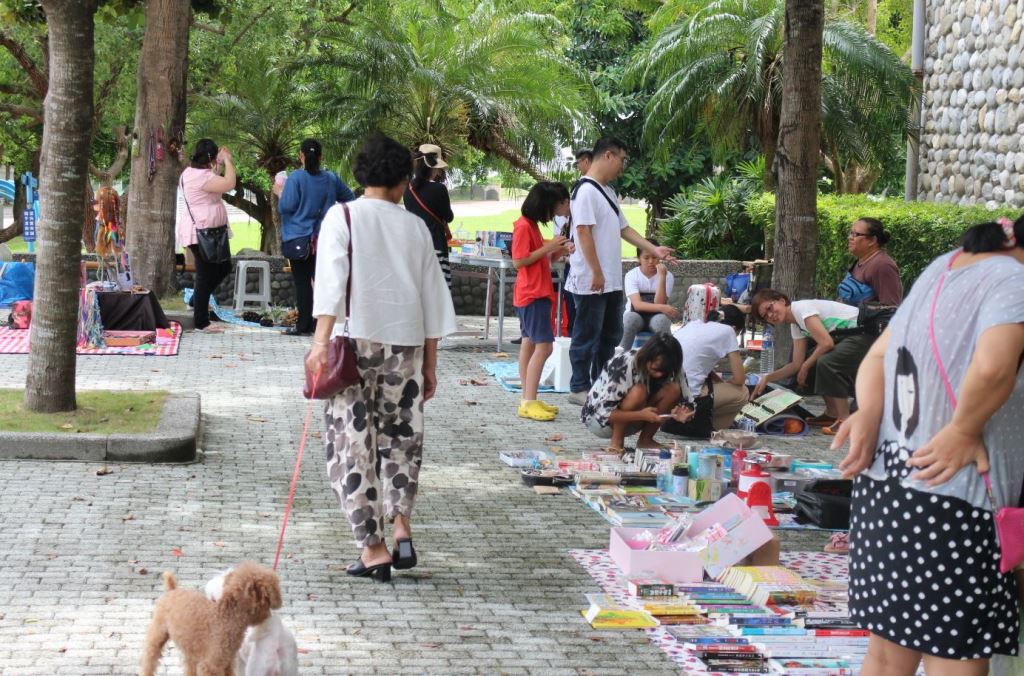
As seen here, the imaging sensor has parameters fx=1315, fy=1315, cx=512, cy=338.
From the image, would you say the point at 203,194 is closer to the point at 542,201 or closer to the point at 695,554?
the point at 542,201

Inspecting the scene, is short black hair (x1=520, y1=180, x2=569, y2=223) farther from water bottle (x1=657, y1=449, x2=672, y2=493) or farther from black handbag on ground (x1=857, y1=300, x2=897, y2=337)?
water bottle (x1=657, y1=449, x2=672, y2=493)

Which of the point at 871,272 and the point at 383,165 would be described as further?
the point at 871,272

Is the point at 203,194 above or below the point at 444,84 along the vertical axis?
below

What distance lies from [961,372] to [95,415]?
20.5ft

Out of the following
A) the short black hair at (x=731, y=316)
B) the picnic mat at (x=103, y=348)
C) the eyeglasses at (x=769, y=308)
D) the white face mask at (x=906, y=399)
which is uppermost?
the eyeglasses at (x=769, y=308)

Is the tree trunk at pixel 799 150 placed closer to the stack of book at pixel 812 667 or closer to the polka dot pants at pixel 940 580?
the stack of book at pixel 812 667

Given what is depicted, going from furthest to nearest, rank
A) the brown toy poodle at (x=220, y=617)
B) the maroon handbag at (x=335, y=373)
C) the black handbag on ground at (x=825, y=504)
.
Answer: the black handbag on ground at (x=825, y=504) → the maroon handbag at (x=335, y=373) → the brown toy poodle at (x=220, y=617)

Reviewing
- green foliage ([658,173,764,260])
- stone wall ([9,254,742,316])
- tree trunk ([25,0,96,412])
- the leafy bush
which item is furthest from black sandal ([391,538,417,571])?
green foliage ([658,173,764,260])

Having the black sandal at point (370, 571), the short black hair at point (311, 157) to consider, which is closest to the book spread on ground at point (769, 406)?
the black sandal at point (370, 571)

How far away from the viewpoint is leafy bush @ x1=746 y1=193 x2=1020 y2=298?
41.8ft

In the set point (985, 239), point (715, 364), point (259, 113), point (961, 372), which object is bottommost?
point (715, 364)

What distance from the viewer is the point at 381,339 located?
5.54m

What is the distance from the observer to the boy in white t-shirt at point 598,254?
945 centimetres

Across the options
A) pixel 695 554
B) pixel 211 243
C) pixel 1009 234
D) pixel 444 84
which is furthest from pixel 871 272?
pixel 444 84
